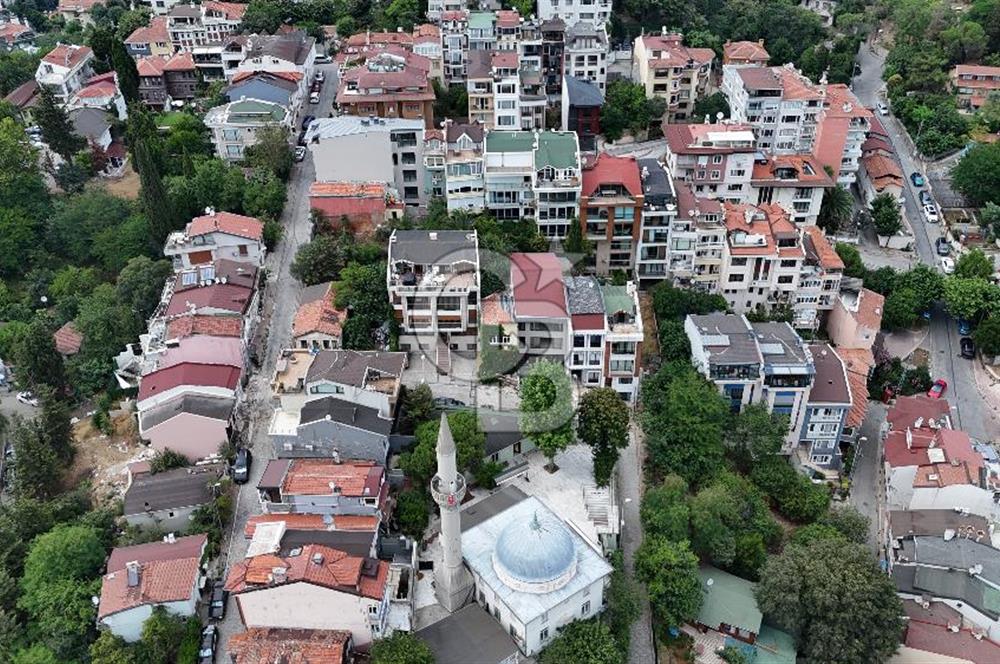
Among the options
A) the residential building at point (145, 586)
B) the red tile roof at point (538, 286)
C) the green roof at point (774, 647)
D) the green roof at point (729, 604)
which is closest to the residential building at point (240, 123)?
the red tile roof at point (538, 286)

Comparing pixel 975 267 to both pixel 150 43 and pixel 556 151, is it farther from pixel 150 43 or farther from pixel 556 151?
pixel 150 43

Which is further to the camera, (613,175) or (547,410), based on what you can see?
(613,175)

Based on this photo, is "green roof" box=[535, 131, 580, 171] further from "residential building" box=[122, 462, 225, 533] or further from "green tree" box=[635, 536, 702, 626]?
"residential building" box=[122, 462, 225, 533]

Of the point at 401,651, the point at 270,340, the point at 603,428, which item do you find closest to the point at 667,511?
the point at 603,428

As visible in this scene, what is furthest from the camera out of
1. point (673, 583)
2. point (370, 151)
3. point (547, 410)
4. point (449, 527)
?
point (370, 151)

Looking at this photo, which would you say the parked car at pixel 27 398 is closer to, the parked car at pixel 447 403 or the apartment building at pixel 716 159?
the parked car at pixel 447 403

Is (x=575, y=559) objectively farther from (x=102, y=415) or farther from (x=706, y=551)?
(x=102, y=415)
